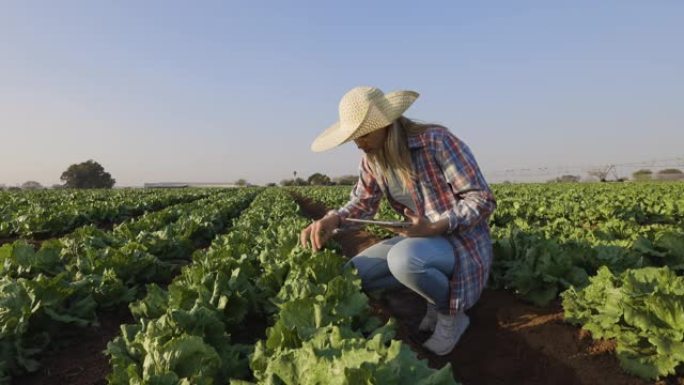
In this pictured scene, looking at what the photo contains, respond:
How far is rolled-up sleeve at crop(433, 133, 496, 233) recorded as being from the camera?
3.76m

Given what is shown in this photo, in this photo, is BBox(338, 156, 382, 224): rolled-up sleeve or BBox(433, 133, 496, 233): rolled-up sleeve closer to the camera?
BBox(433, 133, 496, 233): rolled-up sleeve

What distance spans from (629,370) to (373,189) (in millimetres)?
2337

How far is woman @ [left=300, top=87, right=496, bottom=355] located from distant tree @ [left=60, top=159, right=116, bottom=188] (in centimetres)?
9498

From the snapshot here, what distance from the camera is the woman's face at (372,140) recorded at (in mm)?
3832

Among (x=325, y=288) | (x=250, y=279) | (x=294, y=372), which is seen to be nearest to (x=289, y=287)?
(x=325, y=288)

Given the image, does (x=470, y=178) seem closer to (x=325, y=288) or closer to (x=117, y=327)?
(x=325, y=288)

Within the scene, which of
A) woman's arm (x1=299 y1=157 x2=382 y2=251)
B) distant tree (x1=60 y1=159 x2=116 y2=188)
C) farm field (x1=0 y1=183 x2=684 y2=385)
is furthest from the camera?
distant tree (x1=60 y1=159 x2=116 y2=188)

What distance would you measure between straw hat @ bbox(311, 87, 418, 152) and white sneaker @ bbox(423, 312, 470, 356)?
162 cm

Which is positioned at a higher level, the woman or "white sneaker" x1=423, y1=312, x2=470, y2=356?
the woman

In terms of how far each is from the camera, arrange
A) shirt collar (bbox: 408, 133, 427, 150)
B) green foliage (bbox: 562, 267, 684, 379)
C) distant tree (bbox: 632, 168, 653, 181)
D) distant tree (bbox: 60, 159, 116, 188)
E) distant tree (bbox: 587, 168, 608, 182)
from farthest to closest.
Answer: distant tree (bbox: 60, 159, 116, 188), distant tree (bbox: 587, 168, 608, 182), distant tree (bbox: 632, 168, 653, 181), shirt collar (bbox: 408, 133, 427, 150), green foliage (bbox: 562, 267, 684, 379)

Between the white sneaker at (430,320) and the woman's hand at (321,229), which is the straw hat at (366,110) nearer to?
the woman's hand at (321,229)

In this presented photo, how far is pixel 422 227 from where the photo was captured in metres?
3.58

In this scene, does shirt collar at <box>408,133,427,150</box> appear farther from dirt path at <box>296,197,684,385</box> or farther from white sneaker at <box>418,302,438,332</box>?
dirt path at <box>296,197,684,385</box>

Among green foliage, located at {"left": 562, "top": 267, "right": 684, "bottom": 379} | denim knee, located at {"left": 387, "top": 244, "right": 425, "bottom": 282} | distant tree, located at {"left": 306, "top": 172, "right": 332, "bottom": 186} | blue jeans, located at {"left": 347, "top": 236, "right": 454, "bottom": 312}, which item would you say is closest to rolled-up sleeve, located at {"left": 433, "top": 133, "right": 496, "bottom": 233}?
blue jeans, located at {"left": 347, "top": 236, "right": 454, "bottom": 312}
